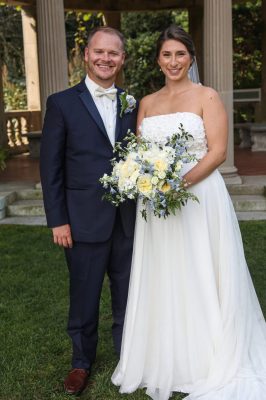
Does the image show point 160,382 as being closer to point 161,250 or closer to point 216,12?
point 161,250

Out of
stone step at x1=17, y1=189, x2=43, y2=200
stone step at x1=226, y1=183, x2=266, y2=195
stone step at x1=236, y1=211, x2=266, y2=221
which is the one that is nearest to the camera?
stone step at x1=236, y1=211, x2=266, y2=221

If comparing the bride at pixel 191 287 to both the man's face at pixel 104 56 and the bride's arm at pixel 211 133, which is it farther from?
the man's face at pixel 104 56

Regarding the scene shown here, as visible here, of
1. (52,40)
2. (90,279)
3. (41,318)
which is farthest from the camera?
(52,40)

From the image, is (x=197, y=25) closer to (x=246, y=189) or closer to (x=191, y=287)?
(x=246, y=189)

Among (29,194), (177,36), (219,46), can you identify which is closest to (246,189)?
(219,46)

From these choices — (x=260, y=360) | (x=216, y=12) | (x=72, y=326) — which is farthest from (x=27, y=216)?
(x=260, y=360)

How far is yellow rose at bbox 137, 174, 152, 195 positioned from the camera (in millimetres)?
3193

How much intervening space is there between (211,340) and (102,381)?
78 centimetres

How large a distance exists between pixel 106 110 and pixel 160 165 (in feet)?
2.13

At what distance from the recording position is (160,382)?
11.9 feet

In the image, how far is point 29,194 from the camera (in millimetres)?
9266

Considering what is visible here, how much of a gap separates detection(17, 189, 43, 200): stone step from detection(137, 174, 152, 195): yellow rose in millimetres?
6202

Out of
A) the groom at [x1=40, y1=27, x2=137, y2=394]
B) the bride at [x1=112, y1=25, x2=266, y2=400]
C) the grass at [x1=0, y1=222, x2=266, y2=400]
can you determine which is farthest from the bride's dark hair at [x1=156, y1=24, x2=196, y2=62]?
the grass at [x1=0, y1=222, x2=266, y2=400]

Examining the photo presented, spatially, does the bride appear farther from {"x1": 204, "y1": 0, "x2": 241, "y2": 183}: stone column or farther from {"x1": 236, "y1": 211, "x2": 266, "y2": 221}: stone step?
{"x1": 204, "y1": 0, "x2": 241, "y2": 183}: stone column
